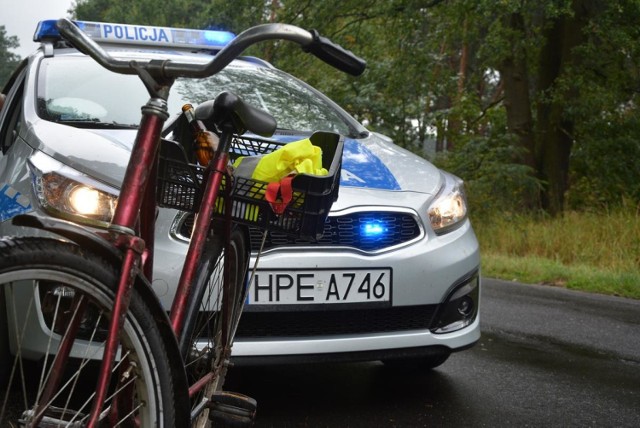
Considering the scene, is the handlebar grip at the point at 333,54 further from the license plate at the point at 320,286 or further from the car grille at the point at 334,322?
the car grille at the point at 334,322

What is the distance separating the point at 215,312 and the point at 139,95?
1893 mm

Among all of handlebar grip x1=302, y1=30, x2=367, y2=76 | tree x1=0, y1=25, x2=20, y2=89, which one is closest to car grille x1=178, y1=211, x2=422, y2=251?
handlebar grip x1=302, y1=30, x2=367, y2=76

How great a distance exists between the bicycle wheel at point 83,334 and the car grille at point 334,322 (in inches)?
51.2

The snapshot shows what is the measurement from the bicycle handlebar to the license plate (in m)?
1.44

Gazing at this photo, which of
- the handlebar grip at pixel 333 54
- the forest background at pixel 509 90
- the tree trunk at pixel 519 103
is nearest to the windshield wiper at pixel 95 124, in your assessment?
the handlebar grip at pixel 333 54

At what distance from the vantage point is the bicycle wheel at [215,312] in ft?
9.50

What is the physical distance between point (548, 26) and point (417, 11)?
7.46ft

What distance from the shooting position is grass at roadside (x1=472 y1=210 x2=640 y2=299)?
9141 millimetres

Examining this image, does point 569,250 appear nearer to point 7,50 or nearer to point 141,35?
point 141,35

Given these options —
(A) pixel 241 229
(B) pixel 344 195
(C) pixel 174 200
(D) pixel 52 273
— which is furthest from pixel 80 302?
(B) pixel 344 195

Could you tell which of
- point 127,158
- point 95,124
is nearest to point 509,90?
point 95,124

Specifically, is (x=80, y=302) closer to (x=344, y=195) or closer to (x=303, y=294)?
(x=303, y=294)

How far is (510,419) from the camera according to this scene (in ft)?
13.3

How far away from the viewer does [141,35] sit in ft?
18.4
